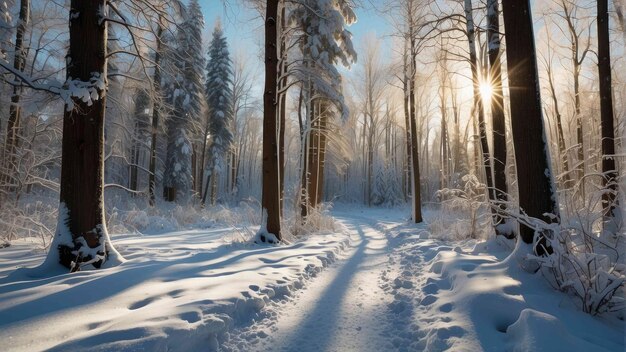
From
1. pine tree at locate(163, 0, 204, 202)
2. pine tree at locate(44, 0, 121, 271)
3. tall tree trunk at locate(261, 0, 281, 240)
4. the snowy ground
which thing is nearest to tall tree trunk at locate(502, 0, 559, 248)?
the snowy ground

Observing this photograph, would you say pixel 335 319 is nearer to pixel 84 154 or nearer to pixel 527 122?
pixel 527 122

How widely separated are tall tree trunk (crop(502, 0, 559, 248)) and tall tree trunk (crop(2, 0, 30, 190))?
9354mm

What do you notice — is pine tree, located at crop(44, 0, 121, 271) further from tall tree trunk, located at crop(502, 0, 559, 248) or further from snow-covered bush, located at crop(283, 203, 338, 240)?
tall tree trunk, located at crop(502, 0, 559, 248)

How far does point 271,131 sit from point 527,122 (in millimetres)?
5004

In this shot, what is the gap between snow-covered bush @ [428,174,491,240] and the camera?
246 inches

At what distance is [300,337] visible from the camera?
2.60m

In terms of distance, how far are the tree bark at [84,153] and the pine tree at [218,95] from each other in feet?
68.4

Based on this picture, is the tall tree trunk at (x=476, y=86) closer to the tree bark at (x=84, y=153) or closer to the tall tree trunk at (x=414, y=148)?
the tall tree trunk at (x=414, y=148)

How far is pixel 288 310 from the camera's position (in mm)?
3197

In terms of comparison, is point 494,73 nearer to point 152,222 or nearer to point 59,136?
point 59,136

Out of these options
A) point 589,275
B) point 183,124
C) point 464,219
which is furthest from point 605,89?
point 183,124

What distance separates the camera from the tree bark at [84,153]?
4.06 meters

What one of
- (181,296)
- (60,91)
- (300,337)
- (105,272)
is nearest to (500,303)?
(300,337)

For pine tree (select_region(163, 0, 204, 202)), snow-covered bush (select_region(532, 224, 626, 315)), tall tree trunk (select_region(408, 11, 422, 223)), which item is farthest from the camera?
pine tree (select_region(163, 0, 204, 202))
